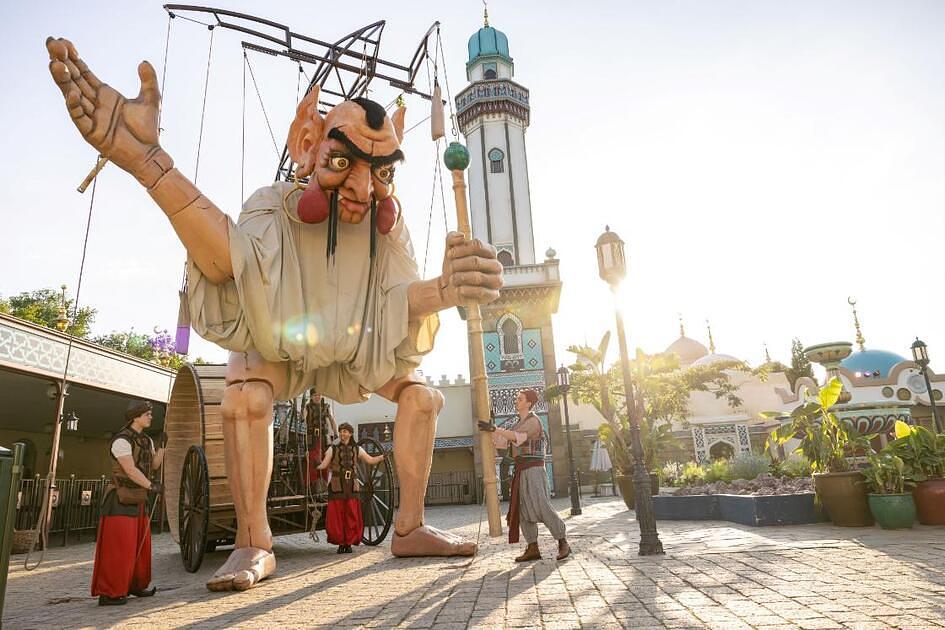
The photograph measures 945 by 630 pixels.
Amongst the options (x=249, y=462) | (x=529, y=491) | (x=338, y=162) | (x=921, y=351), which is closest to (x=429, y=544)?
(x=529, y=491)

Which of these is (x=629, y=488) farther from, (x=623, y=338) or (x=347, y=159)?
(x=347, y=159)

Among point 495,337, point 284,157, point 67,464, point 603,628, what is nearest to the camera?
point 603,628

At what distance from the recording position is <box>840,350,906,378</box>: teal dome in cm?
2138

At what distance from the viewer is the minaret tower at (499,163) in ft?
76.0

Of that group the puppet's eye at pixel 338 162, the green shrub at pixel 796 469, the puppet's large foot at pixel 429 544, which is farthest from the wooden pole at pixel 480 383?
the green shrub at pixel 796 469

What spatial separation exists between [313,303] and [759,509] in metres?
5.85

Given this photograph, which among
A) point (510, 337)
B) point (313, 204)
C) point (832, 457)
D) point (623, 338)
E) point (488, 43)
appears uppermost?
point (488, 43)

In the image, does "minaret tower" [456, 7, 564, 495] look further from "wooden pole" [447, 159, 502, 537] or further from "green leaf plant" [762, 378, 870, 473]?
"wooden pole" [447, 159, 502, 537]

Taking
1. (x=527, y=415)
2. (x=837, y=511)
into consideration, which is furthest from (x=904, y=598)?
(x=837, y=511)

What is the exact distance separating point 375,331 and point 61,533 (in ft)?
40.6

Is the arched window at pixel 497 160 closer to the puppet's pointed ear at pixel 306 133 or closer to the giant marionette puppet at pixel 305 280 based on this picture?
the giant marionette puppet at pixel 305 280

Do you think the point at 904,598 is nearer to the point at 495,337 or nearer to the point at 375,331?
the point at 375,331

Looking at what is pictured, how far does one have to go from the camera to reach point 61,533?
12.8 m

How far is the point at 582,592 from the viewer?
3.32 metres
